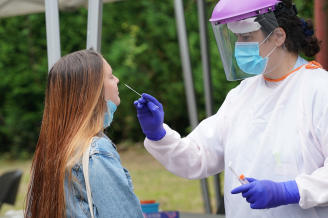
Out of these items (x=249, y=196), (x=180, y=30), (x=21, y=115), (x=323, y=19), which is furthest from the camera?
(x=21, y=115)

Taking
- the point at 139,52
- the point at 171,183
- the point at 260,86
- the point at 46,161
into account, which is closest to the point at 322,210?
the point at 260,86

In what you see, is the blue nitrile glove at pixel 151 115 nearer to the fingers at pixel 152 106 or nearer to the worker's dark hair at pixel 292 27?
the fingers at pixel 152 106

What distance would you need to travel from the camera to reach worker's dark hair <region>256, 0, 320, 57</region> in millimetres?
1830

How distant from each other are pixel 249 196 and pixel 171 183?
6263 millimetres

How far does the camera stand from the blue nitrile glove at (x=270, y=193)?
5.44ft

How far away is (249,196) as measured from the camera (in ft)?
5.52

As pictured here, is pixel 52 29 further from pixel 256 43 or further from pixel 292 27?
pixel 292 27

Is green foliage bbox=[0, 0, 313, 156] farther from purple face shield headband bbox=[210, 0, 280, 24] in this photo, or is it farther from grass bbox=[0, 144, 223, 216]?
purple face shield headband bbox=[210, 0, 280, 24]

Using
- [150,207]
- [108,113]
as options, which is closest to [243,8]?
[108,113]

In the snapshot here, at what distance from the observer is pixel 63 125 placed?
5.15 feet

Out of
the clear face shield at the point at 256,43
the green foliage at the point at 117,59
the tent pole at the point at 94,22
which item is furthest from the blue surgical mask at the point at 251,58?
the green foliage at the point at 117,59

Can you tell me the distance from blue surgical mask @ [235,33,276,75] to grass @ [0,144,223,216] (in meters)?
4.68

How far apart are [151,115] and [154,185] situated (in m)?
5.83

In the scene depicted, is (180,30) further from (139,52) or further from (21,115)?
(21,115)
